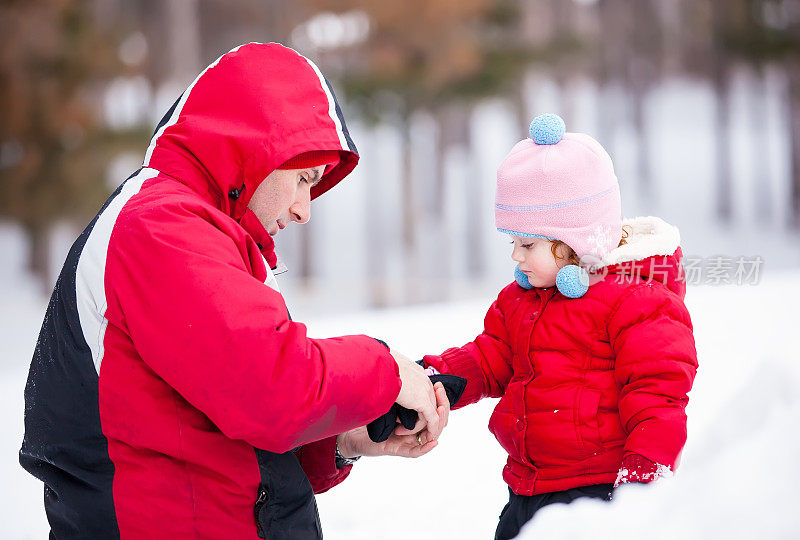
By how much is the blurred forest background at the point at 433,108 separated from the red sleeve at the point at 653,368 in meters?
10.1

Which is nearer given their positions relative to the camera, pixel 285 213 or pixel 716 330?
pixel 285 213

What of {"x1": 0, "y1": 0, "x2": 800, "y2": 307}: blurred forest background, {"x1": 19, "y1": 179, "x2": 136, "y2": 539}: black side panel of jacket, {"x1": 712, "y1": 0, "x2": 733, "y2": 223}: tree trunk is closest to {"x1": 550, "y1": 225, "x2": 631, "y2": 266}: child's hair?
{"x1": 19, "y1": 179, "x2": 136, "y2": 539}: black side panel of jacket

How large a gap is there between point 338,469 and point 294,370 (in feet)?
2.67

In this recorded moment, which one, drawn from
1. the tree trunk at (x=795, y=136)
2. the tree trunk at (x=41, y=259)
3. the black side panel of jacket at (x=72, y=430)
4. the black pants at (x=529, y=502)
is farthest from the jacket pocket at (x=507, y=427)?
the tree trunk at (x=795, y=136)

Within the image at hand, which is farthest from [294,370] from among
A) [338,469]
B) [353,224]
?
[353,224]

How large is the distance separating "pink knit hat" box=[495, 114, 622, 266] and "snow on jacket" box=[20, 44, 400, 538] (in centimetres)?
54

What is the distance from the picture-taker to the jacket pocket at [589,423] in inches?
75.5

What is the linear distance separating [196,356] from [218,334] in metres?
0.06

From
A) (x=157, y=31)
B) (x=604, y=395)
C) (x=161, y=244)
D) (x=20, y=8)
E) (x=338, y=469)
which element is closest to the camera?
(x=161, y=244)

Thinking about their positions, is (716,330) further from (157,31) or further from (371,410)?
(157,31)

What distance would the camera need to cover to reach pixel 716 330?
418 centimetres

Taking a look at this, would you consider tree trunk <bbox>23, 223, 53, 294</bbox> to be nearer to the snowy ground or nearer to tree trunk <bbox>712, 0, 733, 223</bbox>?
the snowy ground

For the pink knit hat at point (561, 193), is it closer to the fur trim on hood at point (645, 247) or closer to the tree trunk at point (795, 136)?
the fur trim on hood at point (645, 247)

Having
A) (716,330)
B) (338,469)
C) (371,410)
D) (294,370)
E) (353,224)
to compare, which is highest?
(294,370)
